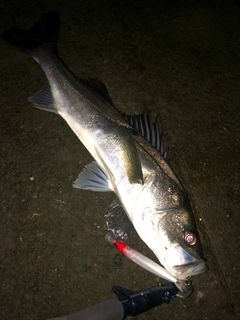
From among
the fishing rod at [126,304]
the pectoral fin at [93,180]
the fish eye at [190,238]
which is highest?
the fish eye at [190,238]

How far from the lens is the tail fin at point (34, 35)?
282 cm

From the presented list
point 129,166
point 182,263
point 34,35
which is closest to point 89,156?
point 129,166

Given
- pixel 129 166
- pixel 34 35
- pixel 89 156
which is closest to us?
pixel 129 166

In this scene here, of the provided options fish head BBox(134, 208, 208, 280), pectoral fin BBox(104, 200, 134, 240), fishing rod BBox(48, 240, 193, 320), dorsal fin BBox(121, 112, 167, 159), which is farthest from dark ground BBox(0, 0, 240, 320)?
dorsal fin BBox(121, 112, 167, 159)

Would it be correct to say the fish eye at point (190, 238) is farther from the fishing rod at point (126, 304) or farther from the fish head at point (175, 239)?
the fishing rod at point (126, 304)

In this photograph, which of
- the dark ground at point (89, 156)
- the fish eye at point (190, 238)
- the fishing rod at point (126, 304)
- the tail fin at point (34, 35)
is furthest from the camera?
the tail fin at point (34, 35)

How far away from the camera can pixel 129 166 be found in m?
2.14

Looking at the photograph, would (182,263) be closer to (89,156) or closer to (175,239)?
(175,239)

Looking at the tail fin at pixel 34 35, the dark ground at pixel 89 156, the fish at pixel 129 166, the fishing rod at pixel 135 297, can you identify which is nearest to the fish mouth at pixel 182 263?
the fish at pixel 129 166

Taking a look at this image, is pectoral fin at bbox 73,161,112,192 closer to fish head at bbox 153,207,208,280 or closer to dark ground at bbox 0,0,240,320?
dark ground at bbox 0,0,240,320

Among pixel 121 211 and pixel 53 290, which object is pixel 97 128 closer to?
pixel 121 211

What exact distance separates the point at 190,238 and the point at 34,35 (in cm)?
262

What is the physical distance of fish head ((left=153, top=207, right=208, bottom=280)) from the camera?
187 cm

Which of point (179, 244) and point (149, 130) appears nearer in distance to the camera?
point (179, 244)
